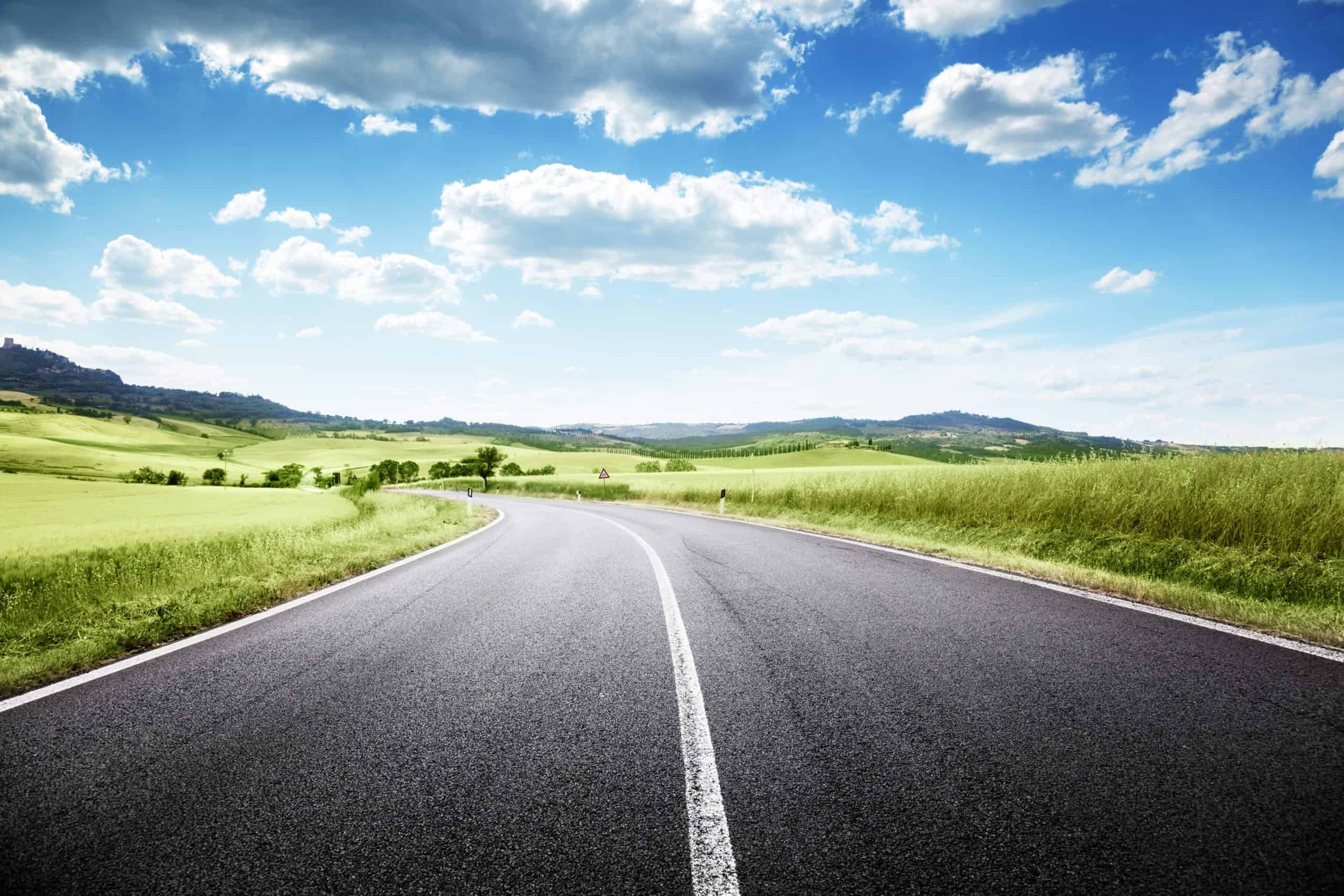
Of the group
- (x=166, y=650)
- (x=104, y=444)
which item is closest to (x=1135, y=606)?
(x=166, y=650)

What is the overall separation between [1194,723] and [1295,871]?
144cm

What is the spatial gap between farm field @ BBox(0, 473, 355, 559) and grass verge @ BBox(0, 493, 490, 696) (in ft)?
7.95

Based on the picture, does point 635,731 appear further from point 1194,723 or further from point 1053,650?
point 1053,650

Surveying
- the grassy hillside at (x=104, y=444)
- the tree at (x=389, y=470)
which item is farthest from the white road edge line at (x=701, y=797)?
the tree at (x=389, y=470)

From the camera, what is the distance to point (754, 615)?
6.45 m

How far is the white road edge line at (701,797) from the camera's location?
224cm

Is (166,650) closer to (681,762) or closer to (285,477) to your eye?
(681,762)

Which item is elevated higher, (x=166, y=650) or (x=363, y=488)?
(x=166, y=650)

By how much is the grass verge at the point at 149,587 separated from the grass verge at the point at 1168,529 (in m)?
9.69

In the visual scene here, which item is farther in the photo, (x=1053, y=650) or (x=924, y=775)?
(x=1053, y=650)

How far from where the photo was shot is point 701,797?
9.19ft

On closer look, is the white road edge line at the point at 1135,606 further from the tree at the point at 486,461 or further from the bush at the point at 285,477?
the bush at the point at 285,477

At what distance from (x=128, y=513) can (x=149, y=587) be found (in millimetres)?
21235

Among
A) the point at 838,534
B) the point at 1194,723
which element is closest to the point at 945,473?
the point at 838,534
